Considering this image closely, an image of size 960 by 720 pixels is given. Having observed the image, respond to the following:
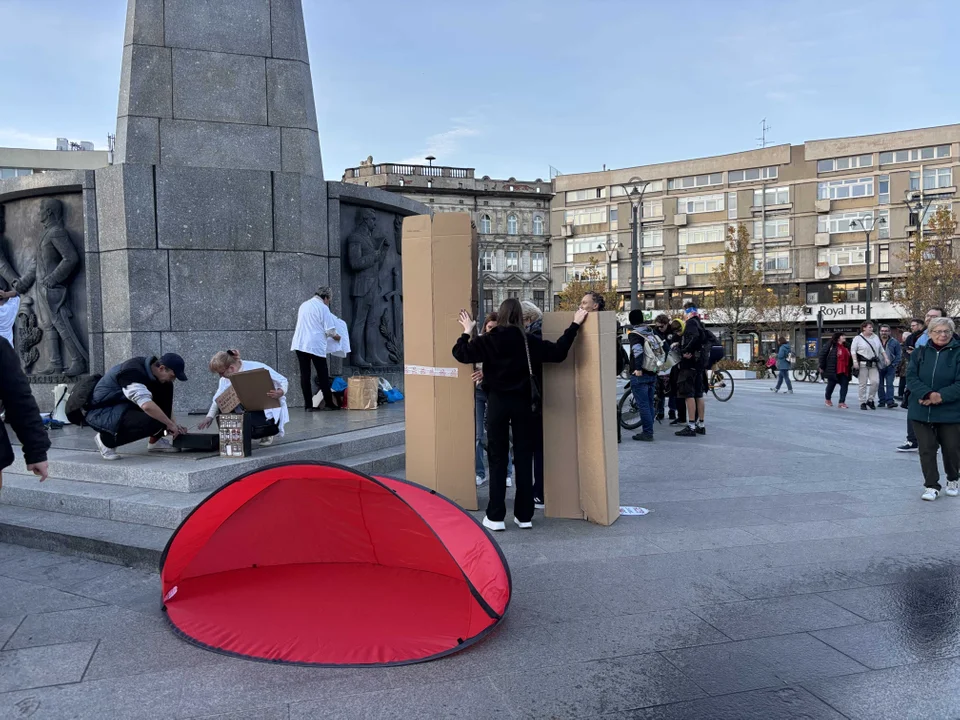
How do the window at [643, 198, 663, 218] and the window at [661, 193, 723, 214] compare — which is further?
the window at [643, 198, 663, 218]

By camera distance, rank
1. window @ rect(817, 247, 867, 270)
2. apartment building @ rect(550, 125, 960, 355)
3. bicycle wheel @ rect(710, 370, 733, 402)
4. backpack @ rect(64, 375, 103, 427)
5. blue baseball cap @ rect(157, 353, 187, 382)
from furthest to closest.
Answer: window @ rect(817, 247, 867, 270)
apartment building @ rect(550, 125, 960, 355)
bicycle wheel @ rect(710, 370, 733, 402)
backpack @ rect(64, 375, 103, 427)
blue baseball cap @ rect(157, 353, 187, 382)

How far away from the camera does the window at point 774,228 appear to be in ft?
195

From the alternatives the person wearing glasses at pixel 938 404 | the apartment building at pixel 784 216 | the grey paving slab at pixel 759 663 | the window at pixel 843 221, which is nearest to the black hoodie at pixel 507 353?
the grey paving slab at pixel 759 663

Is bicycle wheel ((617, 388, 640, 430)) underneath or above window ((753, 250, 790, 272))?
underneath

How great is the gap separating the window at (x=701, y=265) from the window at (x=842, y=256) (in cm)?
750

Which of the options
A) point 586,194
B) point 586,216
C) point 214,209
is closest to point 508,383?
point 214,209

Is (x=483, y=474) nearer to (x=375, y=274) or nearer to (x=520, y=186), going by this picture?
(x=375, y=274)

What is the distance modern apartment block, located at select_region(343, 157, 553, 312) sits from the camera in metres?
66.0

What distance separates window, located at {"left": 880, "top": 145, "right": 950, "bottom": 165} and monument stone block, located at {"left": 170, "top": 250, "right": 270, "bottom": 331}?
58.2m

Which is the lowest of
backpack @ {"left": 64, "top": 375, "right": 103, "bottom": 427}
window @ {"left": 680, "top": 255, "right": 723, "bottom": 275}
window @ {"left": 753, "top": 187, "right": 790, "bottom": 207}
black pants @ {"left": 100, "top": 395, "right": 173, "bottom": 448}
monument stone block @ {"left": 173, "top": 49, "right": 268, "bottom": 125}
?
black pants @ {"left": 100, "top": 395, "right": 173, "bottom": 448}

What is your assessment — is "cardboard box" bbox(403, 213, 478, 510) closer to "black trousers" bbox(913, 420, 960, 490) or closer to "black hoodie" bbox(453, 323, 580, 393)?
"black hoodie" bbox(453, 323, 580, 393)

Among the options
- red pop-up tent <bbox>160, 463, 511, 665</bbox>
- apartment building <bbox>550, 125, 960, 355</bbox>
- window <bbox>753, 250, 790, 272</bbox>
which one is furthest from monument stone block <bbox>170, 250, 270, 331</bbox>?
window <bbox>753, 250, 790, 272</bbox>

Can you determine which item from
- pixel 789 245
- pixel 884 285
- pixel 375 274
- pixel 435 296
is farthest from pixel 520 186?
pixel 435 296

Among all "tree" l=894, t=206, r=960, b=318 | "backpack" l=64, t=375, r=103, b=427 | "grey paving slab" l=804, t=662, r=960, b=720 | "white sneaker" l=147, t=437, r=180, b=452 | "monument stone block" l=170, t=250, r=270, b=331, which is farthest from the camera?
"tree" l=894, t=206, r=960, b=318
